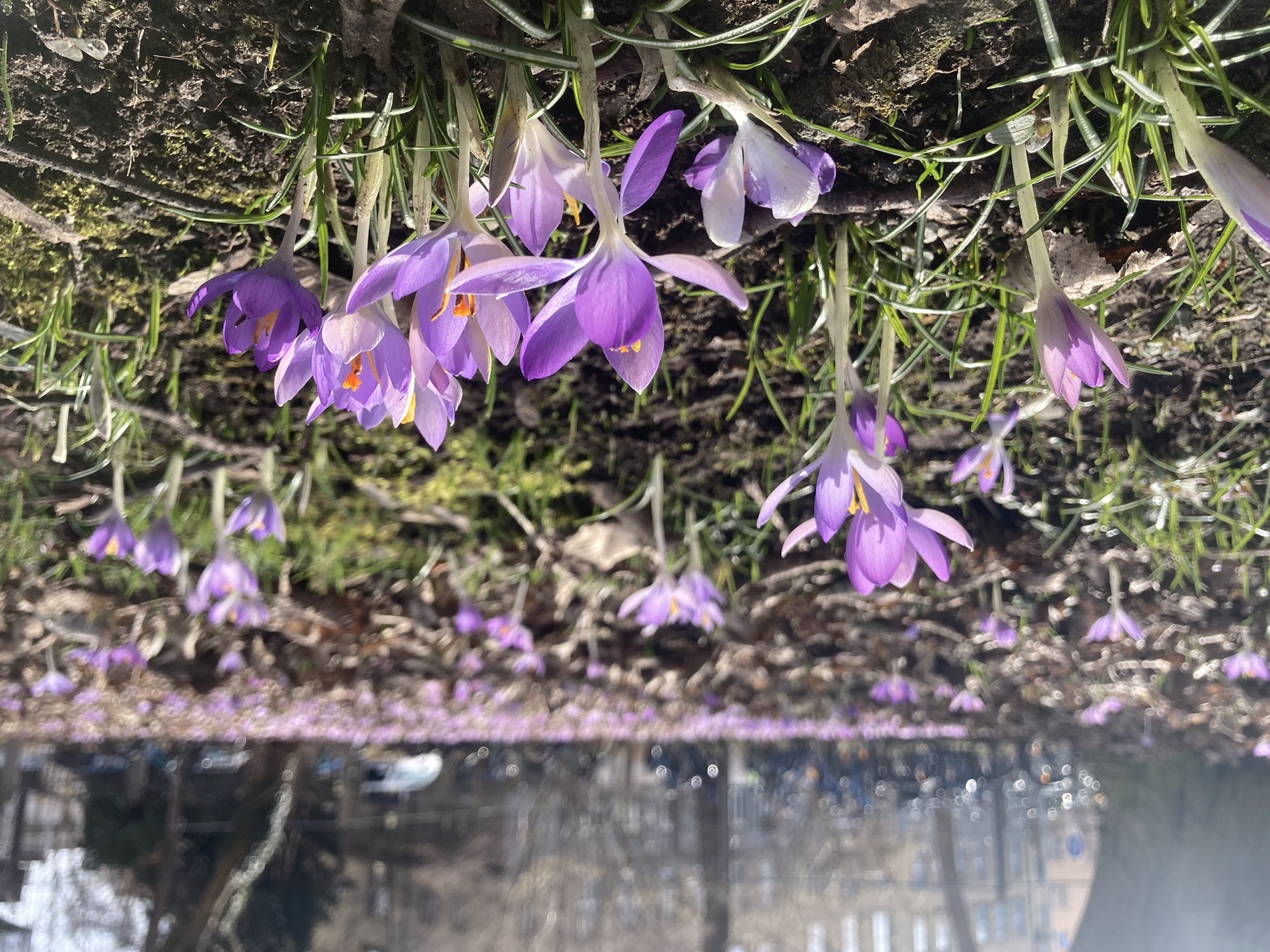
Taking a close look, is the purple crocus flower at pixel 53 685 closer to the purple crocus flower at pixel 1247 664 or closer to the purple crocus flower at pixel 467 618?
the purple crocus flower at pixel 467 618

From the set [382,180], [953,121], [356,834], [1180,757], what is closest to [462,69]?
[382,180]

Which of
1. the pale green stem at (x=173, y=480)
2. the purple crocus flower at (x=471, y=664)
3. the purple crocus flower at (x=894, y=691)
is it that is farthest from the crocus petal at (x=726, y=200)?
the purple crocus flower at (x=894, y=691)

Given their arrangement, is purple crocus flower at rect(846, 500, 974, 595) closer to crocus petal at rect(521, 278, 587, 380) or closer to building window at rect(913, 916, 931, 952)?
crocus petal at rect(521, 278, 587, 380)

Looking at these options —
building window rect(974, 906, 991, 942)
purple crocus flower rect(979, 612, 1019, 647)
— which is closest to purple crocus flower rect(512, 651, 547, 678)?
purple crocus flower rect(979, 612, 1019, 647)

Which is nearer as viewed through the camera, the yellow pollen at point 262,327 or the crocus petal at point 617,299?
the crocus petal at point 617,299

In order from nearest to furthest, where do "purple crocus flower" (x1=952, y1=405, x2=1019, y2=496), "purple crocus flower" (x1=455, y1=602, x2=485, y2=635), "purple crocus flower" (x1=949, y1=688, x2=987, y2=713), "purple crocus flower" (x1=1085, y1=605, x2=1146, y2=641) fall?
"purple crocus flower" (x1=952, y1=405, x2=1019, y2=496) → "purple crocus flower" (x1=1085, y1=605, x2=1146, y2=641) → "purple crocus flower" (x1=455, y1=602, x2=485, y2=635) → "purple crocus flower" (x1=949, y1=688, x2=987, y2=713)

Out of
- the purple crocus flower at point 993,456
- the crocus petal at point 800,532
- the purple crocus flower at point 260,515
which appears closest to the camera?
the crocus petal at point 800,532

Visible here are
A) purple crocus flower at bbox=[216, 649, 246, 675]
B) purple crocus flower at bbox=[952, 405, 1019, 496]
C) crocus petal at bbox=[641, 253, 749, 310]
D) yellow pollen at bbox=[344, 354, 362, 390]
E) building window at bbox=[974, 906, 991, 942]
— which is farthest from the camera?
building window at bbox=[974, 906, 991, 942]

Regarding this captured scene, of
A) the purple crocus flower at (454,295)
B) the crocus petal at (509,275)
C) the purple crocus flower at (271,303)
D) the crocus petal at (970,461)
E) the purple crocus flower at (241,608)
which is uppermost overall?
the crocus petal at (970,461)
